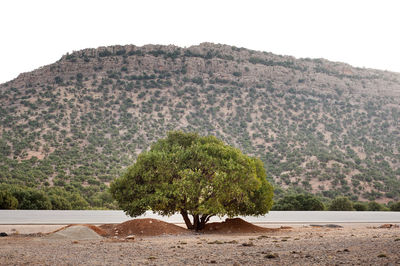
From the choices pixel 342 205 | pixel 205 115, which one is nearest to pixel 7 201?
pixel 342 205

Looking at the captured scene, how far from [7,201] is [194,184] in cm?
1399

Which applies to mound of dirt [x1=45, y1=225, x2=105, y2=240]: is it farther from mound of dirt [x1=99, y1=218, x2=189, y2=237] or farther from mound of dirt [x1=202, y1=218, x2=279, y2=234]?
mound of dirt [x1=202, y1=218, x2=279, y2=234]

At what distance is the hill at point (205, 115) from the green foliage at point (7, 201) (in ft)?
32.6

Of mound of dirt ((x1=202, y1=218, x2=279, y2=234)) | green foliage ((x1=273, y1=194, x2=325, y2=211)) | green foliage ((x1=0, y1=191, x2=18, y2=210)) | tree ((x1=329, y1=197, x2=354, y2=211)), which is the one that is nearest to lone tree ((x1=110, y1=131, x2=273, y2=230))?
mound of dirt ((x1=202, y1=218, x2=279, y2=234))

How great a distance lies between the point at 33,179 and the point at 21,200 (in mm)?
9944

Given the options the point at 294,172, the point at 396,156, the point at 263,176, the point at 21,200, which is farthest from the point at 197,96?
the point at 263,176

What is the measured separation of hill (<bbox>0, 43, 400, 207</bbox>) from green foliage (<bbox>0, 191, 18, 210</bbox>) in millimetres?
9948

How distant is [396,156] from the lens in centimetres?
5006

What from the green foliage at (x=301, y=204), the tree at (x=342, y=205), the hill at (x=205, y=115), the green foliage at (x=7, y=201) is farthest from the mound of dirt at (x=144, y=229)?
the tree at (x=342, y=205)

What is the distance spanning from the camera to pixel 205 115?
183 ft

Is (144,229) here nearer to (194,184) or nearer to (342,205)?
(194,184)

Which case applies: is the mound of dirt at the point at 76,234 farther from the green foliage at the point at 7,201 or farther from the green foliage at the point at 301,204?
the green foliage at the point at 301,204

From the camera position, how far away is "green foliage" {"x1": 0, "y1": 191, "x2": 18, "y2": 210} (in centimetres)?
2400

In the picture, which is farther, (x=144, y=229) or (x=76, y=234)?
(x=144, y=229)
